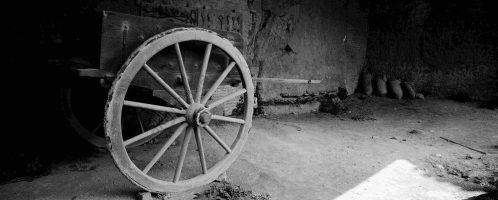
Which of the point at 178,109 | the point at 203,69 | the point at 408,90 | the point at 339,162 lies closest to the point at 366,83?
the point at 408,90

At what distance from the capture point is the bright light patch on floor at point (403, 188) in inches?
104

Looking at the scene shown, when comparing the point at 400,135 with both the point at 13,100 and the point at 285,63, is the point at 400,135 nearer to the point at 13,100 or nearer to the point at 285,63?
the point at 285,63

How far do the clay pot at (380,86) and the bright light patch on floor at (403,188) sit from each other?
153 inches

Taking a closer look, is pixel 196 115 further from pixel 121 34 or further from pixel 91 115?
pixel 91 115

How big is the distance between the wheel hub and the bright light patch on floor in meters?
1.19

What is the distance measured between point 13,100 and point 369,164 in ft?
11.3

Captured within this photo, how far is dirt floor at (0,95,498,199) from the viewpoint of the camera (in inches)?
98.3

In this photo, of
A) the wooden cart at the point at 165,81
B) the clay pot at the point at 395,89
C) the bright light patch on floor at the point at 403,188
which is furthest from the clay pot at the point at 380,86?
the wooden cart at the point at 165,81

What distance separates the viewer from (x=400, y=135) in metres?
4.68

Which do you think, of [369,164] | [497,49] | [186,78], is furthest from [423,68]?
[186,78]

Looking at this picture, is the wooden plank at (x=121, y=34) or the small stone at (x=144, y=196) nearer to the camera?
the wooden plank at (x=121, y=34)

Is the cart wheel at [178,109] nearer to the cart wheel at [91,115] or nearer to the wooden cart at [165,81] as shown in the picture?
the wooden cart at [165,81]

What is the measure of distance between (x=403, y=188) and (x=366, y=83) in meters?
4.48

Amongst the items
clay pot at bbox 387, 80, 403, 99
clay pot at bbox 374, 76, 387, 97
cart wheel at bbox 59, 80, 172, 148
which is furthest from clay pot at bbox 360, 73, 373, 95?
cart wheel at bbox 59, 80, 172, 148
